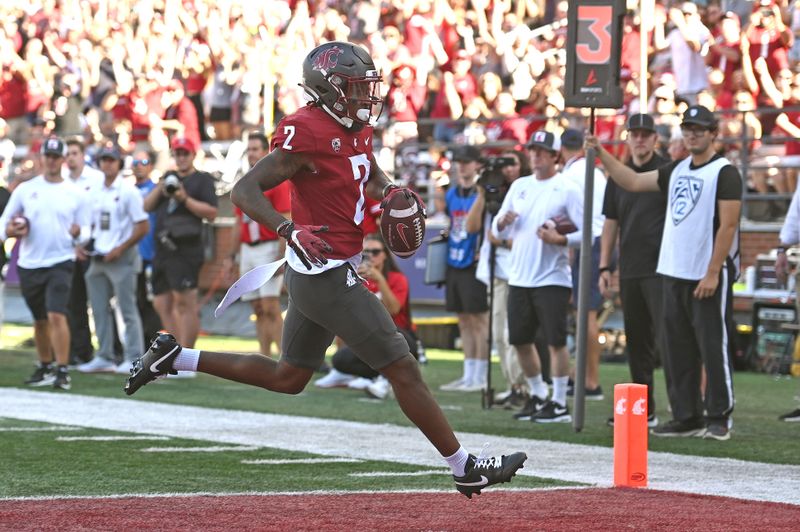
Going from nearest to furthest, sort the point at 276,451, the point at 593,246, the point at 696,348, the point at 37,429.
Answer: the point at 276,451, the point at 37,429, the point at 696,348, the point at 593,246

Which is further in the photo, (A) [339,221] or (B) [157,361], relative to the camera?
(B) [157,361]

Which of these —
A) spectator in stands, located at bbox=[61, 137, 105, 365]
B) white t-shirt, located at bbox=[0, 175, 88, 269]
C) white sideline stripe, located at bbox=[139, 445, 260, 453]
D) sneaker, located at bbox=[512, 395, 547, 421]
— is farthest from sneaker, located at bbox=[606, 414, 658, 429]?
spectator in stands, located at bbox=[61, 137, 105, 365]

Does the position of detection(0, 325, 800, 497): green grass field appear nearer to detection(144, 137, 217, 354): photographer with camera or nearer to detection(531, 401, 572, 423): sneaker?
detection(531, 401, 572, 423): sneaker

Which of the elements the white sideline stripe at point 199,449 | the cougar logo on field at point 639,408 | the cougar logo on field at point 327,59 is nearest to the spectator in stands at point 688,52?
the white sideline stripe at point 199,449

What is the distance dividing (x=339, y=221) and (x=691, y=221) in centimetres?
Answer: 373

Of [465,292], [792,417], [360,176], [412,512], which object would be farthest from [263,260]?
[412,512]

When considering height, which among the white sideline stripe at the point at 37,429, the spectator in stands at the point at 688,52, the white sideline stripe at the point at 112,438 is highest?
the spectator in stands at the point at 688,52

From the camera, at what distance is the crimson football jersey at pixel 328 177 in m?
6.49

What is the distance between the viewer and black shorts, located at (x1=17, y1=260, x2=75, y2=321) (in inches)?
514

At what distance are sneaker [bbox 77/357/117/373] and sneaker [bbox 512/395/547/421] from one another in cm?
535

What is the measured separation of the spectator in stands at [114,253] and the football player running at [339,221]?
820 centimetres

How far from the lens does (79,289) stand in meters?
15.9

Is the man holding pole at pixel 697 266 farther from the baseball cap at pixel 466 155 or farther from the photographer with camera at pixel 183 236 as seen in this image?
the photographer with camera at pixel 183 236

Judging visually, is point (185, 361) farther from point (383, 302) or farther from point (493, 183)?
point (383, 302)
